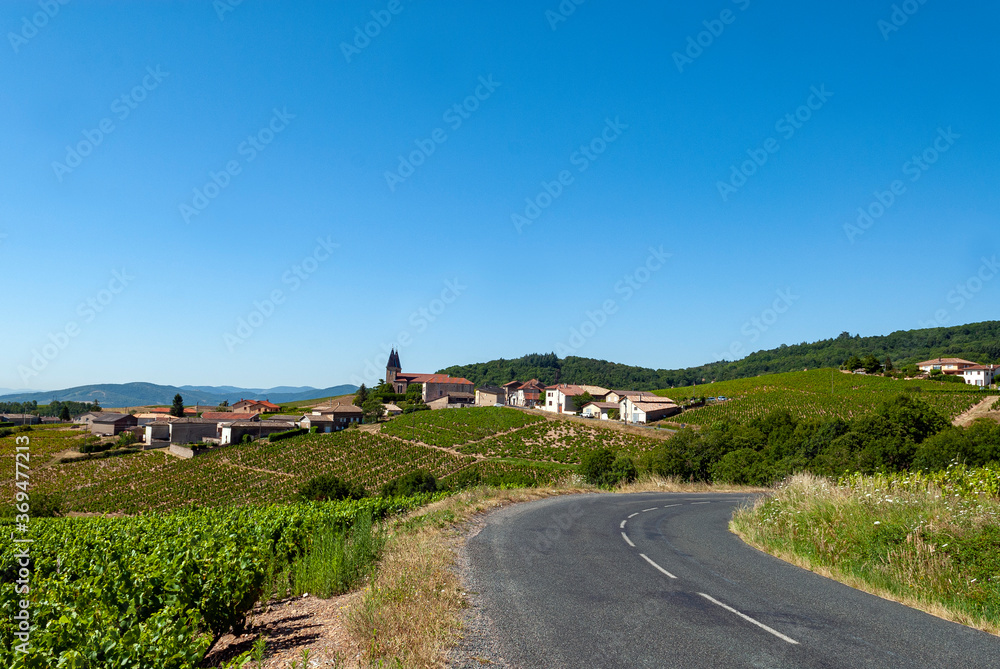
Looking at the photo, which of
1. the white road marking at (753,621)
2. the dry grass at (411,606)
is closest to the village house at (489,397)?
the dry grass at (411,606)

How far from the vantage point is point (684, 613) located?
678 centimetres

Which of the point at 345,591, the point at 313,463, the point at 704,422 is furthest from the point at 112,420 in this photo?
the point at 345,591

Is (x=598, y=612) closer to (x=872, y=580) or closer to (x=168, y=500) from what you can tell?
(x=872, y=580)

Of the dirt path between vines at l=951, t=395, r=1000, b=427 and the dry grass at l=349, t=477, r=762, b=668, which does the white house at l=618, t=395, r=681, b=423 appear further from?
the dry grass at l=349, t=477, r=762, b=668

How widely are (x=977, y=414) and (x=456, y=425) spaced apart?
75.8 m

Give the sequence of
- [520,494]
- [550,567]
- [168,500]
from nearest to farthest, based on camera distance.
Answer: [550,567] < [520,494] < [168,500]

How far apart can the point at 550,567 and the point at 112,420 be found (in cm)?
12761

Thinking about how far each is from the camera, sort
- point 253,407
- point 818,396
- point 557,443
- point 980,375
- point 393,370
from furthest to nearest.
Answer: point 393,370, point 253,407, point 980,375, point 818,396, point 557,443

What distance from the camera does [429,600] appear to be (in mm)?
6555

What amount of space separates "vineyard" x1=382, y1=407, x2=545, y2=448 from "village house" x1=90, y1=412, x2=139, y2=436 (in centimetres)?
5576

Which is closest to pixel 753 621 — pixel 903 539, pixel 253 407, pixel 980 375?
pixel 903 539

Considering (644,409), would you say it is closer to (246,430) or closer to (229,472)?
(229,472)

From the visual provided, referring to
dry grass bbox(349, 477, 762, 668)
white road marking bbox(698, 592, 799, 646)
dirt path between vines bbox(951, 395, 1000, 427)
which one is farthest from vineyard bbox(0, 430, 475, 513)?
dirt path between vines bbox(951, 395, 1000, 427)

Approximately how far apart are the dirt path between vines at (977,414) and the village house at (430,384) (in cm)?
10084
